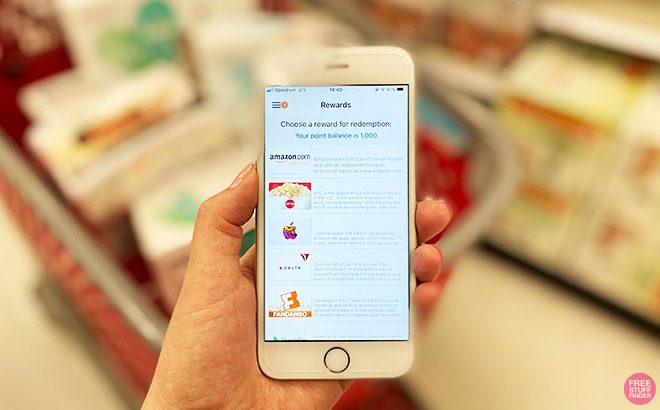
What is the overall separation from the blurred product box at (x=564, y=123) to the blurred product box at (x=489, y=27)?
4 cm

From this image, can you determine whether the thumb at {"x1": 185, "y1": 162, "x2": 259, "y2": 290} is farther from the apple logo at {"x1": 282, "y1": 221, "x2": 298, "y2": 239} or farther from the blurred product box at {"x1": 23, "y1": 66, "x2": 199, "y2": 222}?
the blurred product box at {"x1": 23, "y1": 66, "x2": 199, "y2": 222}

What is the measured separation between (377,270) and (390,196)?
71 millimetres

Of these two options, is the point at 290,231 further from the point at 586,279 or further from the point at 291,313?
the point at 586,279

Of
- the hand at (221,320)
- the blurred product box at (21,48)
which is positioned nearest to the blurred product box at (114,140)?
the blurred product box at (21,48)

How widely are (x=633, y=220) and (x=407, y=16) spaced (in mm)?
597

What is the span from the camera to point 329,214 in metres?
0.53

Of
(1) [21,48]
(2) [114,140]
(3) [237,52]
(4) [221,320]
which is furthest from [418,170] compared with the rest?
(1) [21,48]

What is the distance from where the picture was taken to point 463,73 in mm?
1211

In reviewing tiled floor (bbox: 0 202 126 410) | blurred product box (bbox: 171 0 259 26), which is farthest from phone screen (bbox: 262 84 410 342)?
tiled floor (bbox: 0 202 126 410)

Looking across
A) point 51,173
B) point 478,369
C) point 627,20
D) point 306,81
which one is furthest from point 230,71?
point 627,20

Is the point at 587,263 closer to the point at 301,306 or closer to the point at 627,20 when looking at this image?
the point at 627,20

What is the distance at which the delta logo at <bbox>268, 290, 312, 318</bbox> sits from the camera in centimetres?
54

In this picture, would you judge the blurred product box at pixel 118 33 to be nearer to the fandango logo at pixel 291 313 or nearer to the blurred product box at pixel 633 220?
the fandango logo at pixel 291 313

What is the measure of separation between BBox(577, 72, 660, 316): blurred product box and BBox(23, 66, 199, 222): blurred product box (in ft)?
2.42
